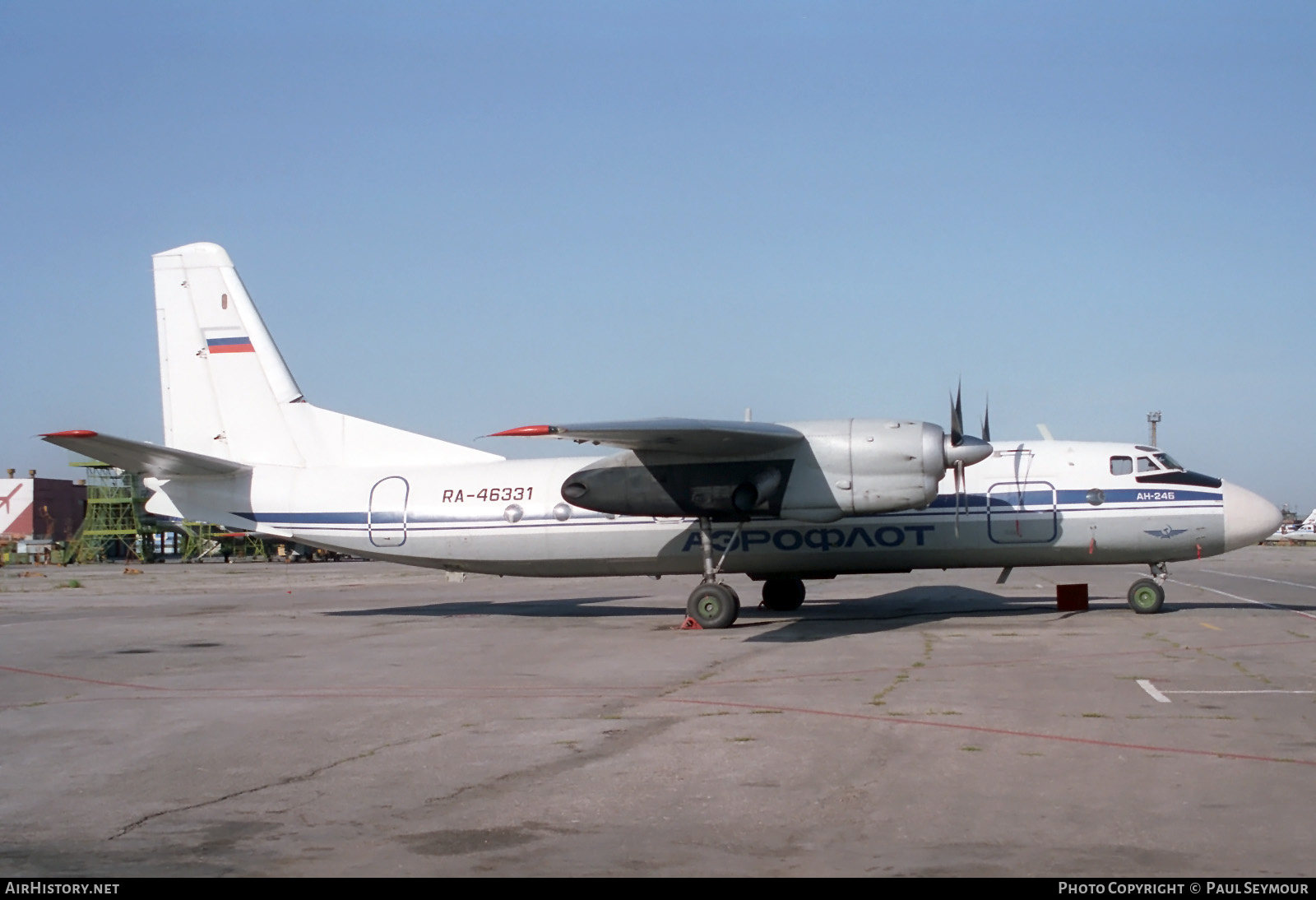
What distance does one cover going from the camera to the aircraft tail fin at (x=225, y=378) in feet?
82.8

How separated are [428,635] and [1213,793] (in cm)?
1584

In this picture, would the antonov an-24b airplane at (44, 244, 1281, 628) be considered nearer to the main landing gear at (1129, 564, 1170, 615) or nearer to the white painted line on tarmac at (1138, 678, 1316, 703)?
the main landing gear at (1129, 564, 1170, 615)

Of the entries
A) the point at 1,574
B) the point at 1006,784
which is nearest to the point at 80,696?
the point at 1006,784

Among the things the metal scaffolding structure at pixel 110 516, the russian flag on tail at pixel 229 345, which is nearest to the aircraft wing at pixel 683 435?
the russian flag on tail at pixel 229 345

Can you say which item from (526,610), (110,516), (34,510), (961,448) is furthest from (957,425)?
(34,510)

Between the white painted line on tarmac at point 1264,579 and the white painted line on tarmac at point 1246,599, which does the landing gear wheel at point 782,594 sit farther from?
the white painted line on tarmac at point 1264,579

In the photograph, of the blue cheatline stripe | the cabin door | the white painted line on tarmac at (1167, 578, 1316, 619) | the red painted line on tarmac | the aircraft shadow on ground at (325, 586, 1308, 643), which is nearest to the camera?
the red painted line on tarmac

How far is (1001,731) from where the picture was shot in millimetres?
10070

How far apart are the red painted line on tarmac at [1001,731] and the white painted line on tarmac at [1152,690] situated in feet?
8.16

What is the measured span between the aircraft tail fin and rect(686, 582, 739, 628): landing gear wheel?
712 cm

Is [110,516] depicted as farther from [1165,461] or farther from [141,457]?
[1165,461]

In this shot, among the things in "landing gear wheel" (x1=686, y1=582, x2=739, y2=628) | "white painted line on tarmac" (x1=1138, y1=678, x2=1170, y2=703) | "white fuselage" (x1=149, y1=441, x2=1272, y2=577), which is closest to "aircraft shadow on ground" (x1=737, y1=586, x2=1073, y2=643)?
"landing gear wheel" (x1=686, y1=582, x2=739, y2=628)

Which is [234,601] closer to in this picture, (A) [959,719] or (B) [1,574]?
(A) [959,719]

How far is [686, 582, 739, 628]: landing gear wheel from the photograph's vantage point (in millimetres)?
20781
